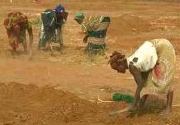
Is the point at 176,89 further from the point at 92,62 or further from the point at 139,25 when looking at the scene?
the point at 139,25

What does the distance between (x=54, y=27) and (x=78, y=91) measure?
4150 millimetres

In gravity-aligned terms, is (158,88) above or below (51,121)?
above

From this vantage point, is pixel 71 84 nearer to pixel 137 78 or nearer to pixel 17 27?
pixel 137 78

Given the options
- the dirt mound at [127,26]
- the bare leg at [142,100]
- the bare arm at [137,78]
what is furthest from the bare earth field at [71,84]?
the bare arm at [137,78]

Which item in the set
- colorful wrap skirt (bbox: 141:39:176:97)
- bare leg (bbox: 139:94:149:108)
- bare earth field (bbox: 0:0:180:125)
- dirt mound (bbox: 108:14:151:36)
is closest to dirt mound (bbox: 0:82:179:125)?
bare earth field (bbox: 0:0:180:125)

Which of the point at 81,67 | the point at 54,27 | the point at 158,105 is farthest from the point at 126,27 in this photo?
the point at 158,105

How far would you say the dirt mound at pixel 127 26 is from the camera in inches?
714

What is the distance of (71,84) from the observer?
10.2 meters

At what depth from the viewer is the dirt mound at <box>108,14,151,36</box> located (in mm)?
18125

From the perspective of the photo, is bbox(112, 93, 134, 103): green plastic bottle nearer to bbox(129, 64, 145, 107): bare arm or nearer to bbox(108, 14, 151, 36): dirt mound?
bbox(129, 64, 145, 107): bare arm

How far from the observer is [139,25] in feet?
63.3

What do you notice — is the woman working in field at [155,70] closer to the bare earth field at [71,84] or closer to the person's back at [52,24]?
the bare earth field at [71,84]

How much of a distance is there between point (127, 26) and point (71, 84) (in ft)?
29.2

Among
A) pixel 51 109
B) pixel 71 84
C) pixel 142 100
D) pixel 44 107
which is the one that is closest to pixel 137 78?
pixel 142 100
